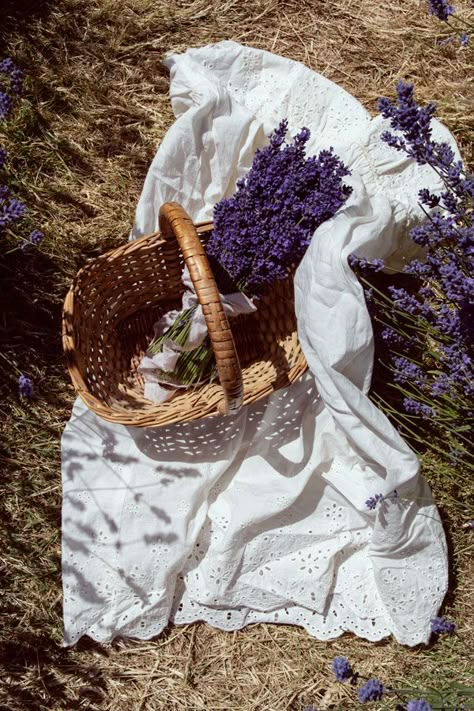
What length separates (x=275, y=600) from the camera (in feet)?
5.26

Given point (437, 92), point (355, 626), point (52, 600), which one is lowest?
point (355, 626)

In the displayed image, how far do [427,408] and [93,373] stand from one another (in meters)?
0.69

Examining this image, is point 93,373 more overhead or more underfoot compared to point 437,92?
more underfoot

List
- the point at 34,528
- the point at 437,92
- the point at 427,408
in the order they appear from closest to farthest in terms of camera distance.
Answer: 1. the point at 427,408
2. the point at 34,528
3. the point at 437,92

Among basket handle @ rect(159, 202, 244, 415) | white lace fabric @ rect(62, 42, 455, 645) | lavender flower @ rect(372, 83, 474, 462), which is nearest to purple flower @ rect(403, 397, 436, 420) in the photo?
lavender flower @ rect(372, 83, 474, 462)

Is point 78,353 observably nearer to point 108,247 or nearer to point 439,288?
point 108,247

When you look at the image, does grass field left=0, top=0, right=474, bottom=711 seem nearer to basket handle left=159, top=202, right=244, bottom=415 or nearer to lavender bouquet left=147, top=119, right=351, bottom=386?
lavender bouquet left=147, top=119, right=351, bottom=386

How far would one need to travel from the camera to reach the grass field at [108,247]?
1614 mm

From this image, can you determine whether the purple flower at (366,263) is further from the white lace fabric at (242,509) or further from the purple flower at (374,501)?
the purple flower at (374,501)

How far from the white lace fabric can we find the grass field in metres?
0.07

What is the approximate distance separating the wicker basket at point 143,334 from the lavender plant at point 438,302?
0.23 metres

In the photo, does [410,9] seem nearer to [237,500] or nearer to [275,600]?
[237,500]

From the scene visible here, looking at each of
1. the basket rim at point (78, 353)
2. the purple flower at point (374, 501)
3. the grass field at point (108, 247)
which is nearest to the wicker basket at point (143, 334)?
the basket rim at point (78, 353)

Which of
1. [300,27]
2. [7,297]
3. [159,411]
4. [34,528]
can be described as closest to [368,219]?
[159,411]
